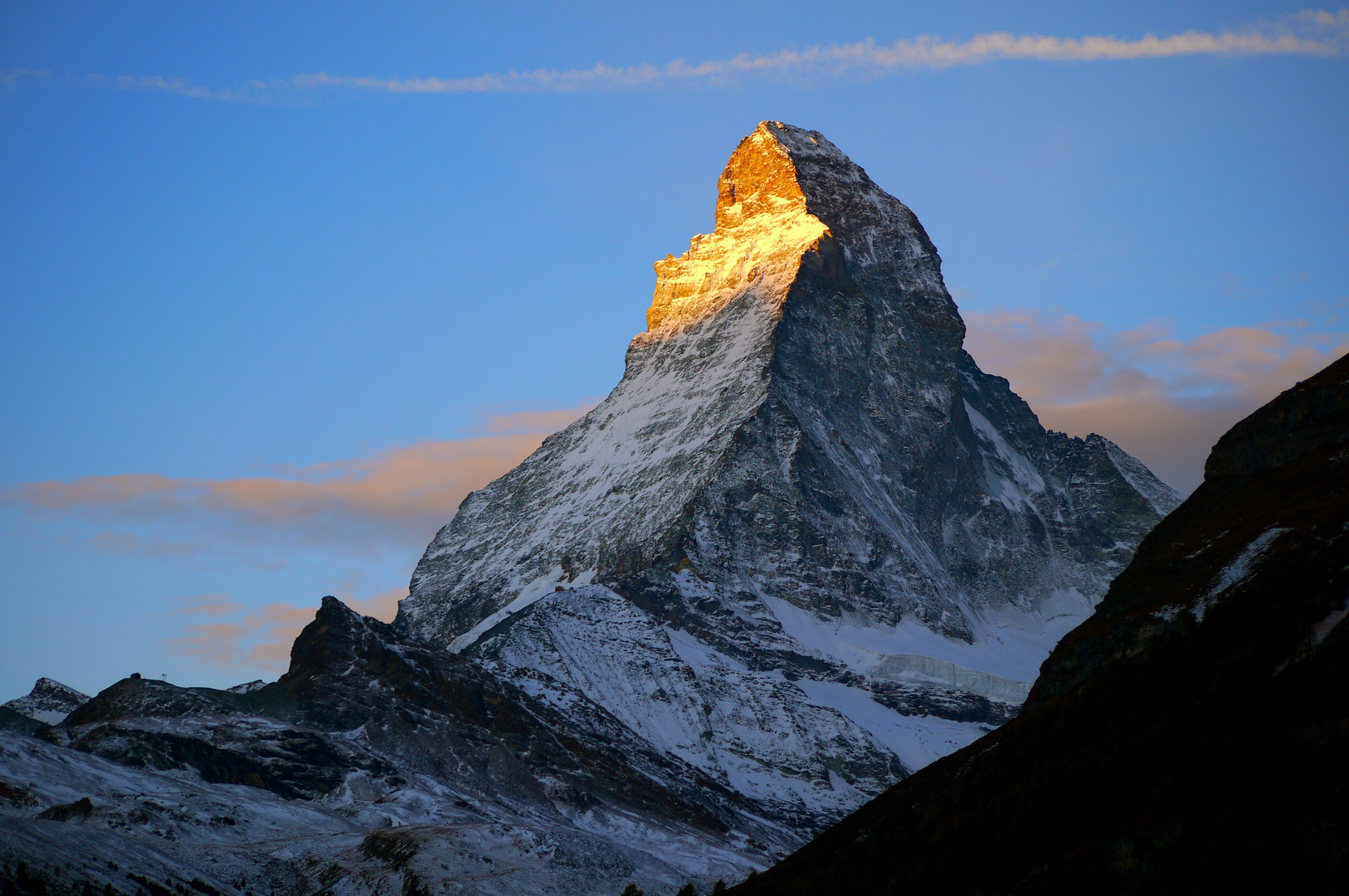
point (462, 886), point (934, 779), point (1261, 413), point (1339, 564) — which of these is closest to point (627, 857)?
point (462, 886)

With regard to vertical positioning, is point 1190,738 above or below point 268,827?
above

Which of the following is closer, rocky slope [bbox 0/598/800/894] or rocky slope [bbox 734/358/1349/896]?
rocky slope [bbox 734/358/1349/896]

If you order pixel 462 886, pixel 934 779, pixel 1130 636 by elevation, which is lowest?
pixel 462 886

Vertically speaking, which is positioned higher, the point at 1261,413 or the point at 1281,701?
the point at 1261,413

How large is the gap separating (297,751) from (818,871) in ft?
398

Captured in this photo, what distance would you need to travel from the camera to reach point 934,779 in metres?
94.2

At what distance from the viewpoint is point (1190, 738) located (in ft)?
221

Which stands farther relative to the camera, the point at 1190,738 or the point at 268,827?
the point at 268,827

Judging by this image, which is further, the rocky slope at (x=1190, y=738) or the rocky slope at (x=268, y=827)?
the rocky slope at (x=268, y=827)

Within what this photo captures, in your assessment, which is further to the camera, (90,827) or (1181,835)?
(90,827)

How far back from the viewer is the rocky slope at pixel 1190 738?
54438 millimetres

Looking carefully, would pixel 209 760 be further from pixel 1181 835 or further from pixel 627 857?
pixel 1181 835

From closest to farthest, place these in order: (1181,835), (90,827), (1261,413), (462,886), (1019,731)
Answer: (1181,835)
(1019,731)
(1261,413)
(90,827)
(462,886)

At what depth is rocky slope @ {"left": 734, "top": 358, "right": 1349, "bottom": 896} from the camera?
179ft
